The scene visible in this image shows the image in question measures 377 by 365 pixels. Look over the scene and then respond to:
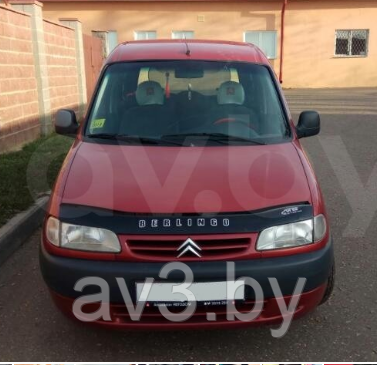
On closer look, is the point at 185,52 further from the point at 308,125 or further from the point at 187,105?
the point at 308,125

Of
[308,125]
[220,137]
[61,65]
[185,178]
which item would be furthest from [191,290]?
[61,65]

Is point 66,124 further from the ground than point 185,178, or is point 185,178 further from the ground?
point 66,124

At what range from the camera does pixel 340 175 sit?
22.3ft

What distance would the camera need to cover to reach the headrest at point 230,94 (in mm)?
3797

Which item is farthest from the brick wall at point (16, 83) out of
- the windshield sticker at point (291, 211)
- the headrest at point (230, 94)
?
the windshield sticker at point (291, 211)

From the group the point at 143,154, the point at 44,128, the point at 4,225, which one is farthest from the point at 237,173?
the point at 44,128

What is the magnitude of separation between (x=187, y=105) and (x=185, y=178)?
103 centimetres

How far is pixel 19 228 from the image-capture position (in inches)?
174

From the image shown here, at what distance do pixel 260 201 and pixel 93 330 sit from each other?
54.7 inches

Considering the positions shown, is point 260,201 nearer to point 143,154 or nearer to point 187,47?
point 143,154

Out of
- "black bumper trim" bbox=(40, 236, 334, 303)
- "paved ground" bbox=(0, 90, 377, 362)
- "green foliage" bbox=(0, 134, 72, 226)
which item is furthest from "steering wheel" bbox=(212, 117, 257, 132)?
"green foliage" bbox=(0, 134, 72, 226)

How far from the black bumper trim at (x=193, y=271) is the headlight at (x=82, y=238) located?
76mm

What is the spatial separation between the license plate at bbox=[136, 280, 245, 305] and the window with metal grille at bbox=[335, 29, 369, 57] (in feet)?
67.3

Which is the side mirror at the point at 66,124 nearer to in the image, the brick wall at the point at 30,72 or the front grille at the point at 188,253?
the front grille at the point at 188,253
